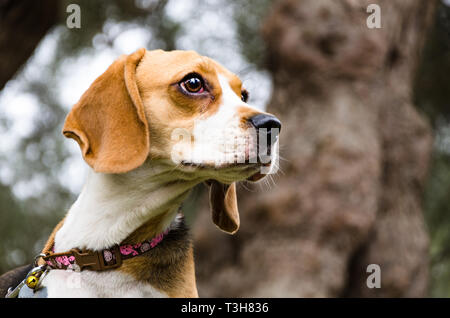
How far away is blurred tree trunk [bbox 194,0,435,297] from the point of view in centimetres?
618

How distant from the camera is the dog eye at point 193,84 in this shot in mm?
2619

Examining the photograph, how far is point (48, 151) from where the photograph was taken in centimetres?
928

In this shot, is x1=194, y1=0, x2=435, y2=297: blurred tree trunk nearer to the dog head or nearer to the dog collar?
the dog head

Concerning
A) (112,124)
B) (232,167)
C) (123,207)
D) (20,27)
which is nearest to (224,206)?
(232,167)

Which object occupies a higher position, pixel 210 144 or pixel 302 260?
pixel 210 144

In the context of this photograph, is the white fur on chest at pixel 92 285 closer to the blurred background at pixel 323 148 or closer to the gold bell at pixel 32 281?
the gold bell at pixel 32 281

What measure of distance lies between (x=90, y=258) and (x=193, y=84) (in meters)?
0.99

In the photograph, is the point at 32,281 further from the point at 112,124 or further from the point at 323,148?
the point at 323,148

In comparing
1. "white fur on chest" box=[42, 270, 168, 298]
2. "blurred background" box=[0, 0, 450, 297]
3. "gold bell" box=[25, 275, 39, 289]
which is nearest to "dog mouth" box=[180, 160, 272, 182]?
"white fur on chest" box=[42, 270, 168, 298]

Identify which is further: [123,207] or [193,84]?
[193,84]

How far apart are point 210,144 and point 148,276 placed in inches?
26.9

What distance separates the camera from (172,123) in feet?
8.40
